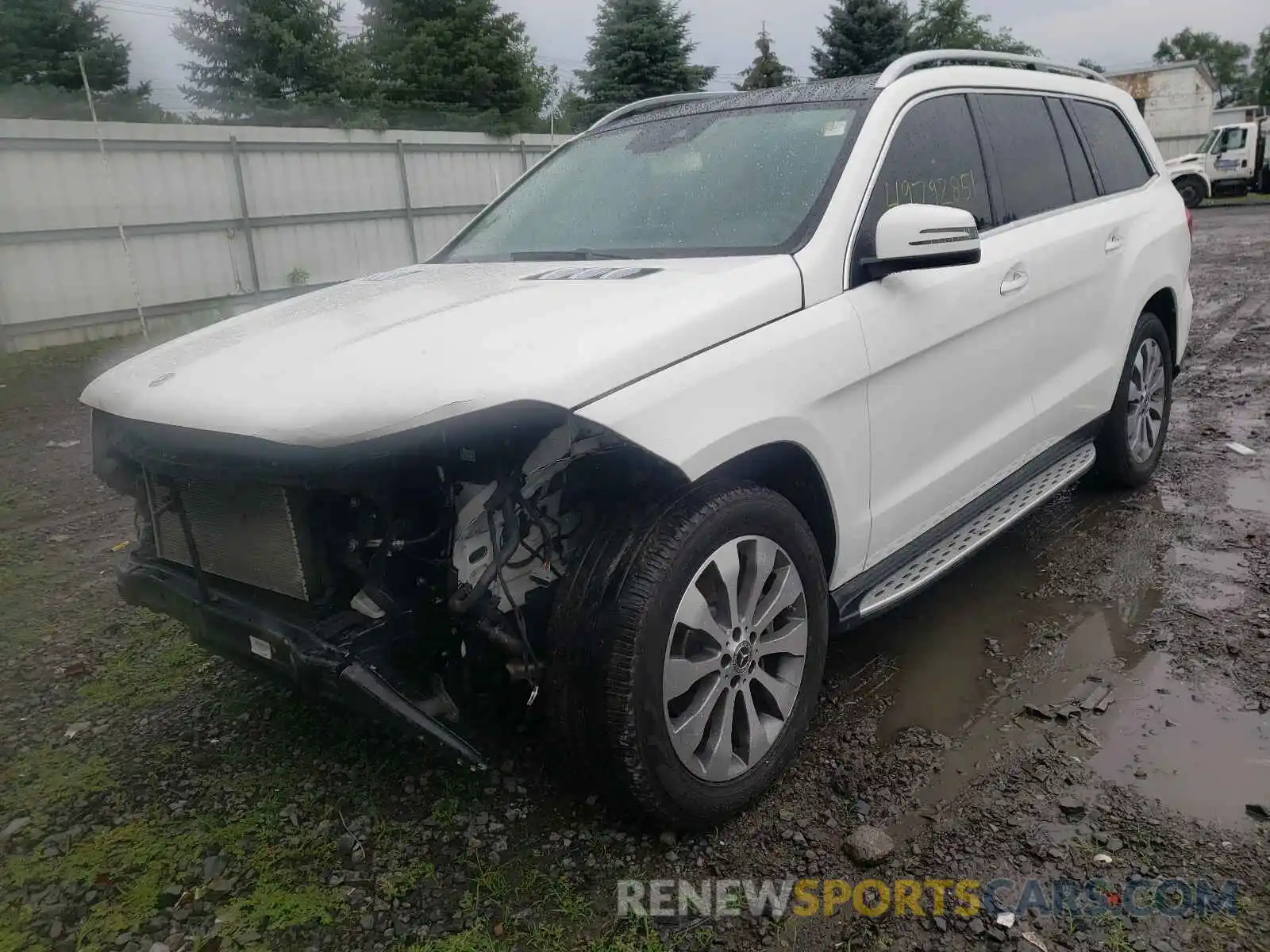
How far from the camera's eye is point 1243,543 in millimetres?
4059

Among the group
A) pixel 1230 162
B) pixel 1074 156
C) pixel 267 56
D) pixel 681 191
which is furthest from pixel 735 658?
pixel 1230 162

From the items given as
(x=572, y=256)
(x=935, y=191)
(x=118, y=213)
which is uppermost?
(x=118, y=213)

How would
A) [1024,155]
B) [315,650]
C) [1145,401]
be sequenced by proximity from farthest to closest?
[1145,401] < [1024,155] < [315,650]

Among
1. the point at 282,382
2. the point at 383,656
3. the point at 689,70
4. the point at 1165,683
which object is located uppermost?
the point at 689,70

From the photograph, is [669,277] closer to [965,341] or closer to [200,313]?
[965,341]

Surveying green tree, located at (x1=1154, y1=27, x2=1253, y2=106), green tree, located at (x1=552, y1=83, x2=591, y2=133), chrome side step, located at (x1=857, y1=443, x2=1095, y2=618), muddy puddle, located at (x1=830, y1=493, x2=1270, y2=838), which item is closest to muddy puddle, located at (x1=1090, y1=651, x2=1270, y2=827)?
muddy puddle, located at (x1=830, y1=493, x2=1270, y2=838)

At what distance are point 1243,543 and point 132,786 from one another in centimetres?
423

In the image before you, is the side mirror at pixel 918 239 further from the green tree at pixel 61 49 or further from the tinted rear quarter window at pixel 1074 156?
the green tree at pixel 61 49

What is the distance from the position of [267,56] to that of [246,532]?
22.2 meters

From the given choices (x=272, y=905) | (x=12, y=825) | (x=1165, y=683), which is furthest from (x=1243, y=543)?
(x=12, y=825)

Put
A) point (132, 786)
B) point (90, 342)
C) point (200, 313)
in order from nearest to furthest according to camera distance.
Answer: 1. point (132, 786)
2. point (90, 342)
3. point (200, 313)

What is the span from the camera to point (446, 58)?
22656 millimetres

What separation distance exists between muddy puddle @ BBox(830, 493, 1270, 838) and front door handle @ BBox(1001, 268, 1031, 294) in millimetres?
1190

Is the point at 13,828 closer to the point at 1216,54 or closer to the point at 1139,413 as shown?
the point at 1139,413
